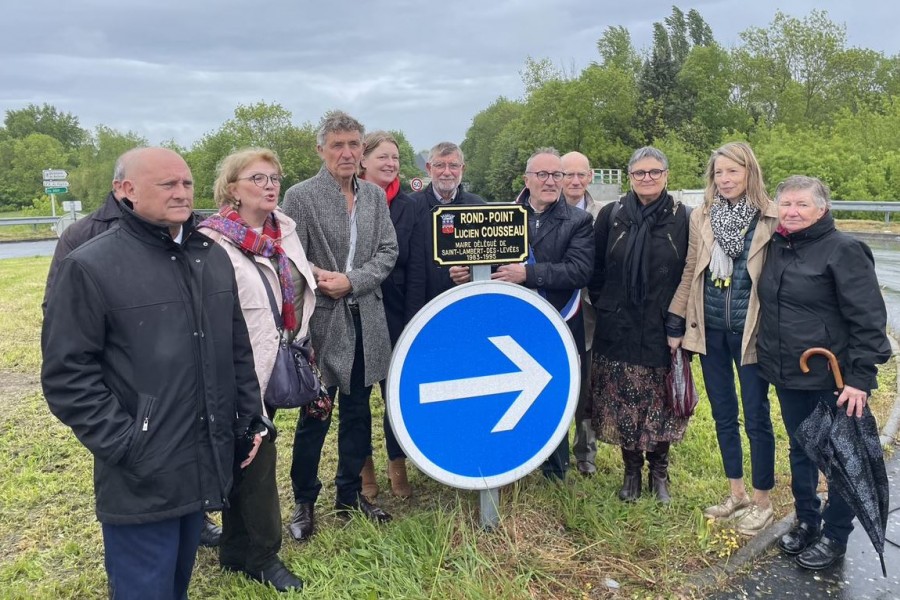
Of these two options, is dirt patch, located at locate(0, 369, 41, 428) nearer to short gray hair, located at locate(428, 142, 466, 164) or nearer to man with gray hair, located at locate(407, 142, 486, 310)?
man with gray hair, located at locate(407, 142, 486, 310)

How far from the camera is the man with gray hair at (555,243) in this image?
11.7ft

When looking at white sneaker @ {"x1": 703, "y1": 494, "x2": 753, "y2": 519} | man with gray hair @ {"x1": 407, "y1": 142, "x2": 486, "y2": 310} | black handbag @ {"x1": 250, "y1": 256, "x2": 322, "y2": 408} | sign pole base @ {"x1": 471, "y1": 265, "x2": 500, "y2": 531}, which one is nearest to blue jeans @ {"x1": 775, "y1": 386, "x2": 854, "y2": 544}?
white sneaker @ {"x1": 703, "y1": 494, "x2": 753, "y2": 519}

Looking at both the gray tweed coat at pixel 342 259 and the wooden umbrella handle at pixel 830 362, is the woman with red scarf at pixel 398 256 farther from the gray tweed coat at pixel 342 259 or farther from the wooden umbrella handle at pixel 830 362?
the wooden umbrella handle at pixel 830 362

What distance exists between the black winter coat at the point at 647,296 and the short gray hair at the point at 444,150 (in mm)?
1016

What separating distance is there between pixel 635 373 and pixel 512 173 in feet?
195

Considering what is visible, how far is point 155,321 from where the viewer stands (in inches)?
87.5

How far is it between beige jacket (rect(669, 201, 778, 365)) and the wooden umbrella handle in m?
0.32

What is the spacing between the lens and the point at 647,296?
354cm

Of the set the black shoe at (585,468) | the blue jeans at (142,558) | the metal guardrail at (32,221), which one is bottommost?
the black shoe at (585,468)

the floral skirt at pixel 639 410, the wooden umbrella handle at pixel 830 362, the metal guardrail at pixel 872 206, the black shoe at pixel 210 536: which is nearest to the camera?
the wooden umbrella handle at pixel 830 362

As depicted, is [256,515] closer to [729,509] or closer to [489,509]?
[489,509]

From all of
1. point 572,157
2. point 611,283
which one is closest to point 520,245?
point 611,283

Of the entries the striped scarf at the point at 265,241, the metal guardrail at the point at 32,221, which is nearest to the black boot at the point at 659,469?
the striped scarf at the point at 265,241

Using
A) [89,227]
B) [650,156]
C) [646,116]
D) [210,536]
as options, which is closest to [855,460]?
[650,156]
